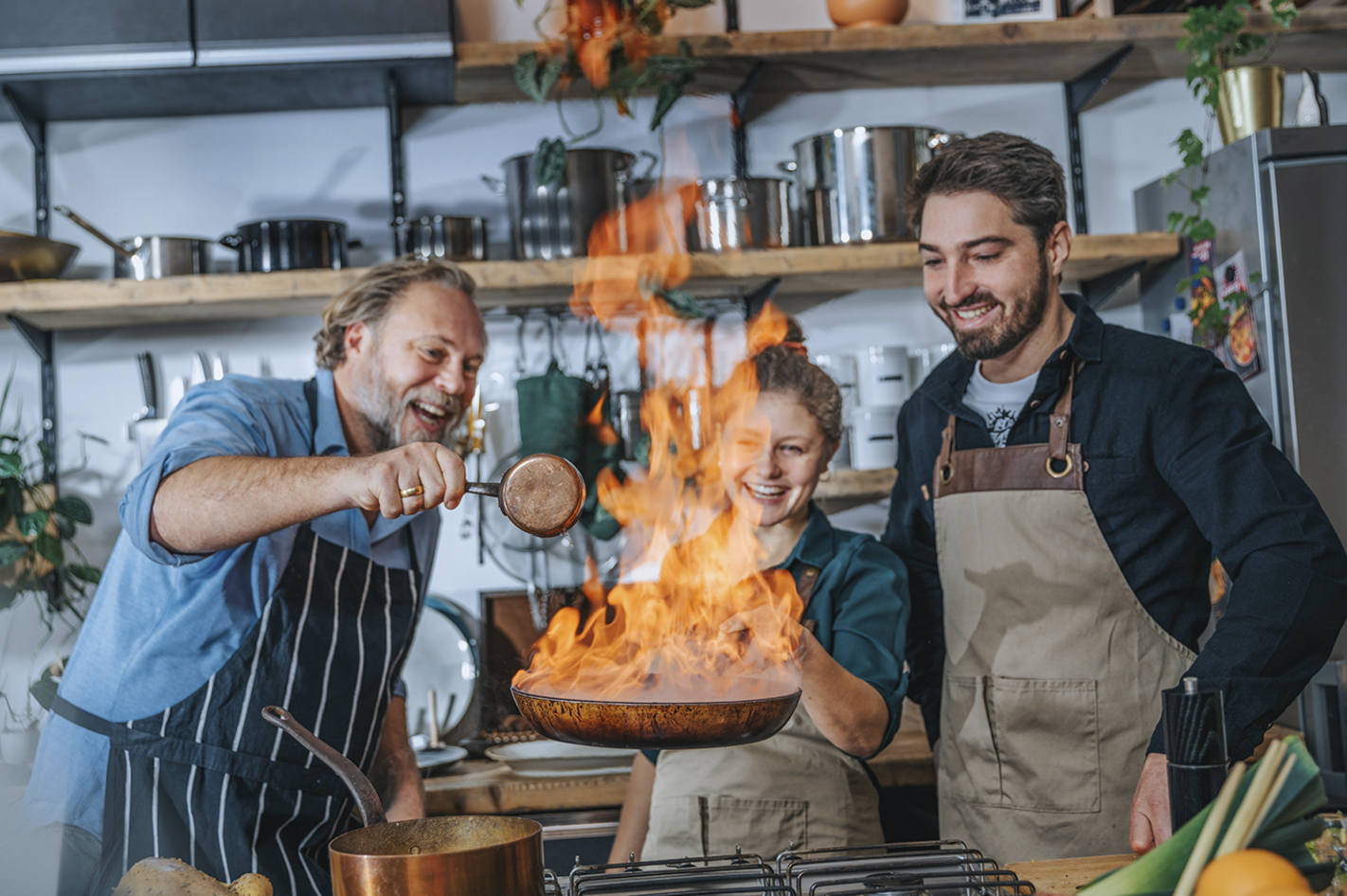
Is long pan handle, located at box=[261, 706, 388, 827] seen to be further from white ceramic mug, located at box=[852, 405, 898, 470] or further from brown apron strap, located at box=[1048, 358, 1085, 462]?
white ceramic mug, located at box=[852, 405, 898, 470]

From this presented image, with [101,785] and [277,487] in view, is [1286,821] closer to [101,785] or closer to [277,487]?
[277,487]

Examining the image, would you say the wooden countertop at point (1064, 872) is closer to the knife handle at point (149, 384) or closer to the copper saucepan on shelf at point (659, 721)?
the copper saucepan on shelf at point (659, 721)

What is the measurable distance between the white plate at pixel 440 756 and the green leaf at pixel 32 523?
104 cm

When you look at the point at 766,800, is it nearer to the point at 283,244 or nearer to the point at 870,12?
the point at 283,244

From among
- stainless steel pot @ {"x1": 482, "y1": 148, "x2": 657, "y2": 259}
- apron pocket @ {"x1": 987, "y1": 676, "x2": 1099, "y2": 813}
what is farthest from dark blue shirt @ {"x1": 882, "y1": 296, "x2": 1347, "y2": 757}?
stainless steel pot @ {"x1": 482, "y1": 148, "x2": 657, "y2": 259}

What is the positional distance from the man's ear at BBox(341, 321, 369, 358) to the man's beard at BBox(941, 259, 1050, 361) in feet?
3.24

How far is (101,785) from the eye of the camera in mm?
1559

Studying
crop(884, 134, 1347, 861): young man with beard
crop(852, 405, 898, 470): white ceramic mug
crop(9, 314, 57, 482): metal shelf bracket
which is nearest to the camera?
crop(884, 134, 1347, 861): young man with beard

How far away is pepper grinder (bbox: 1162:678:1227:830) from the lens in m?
0.88

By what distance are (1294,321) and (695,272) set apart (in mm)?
1367

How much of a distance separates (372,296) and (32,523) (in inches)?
49.9

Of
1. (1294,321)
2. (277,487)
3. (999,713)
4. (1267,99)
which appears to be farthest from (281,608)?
(1267,99)

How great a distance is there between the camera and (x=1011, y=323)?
1721 millimetres

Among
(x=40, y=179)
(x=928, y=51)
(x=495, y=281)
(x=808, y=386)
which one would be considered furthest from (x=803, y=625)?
(x=40, y=179)
